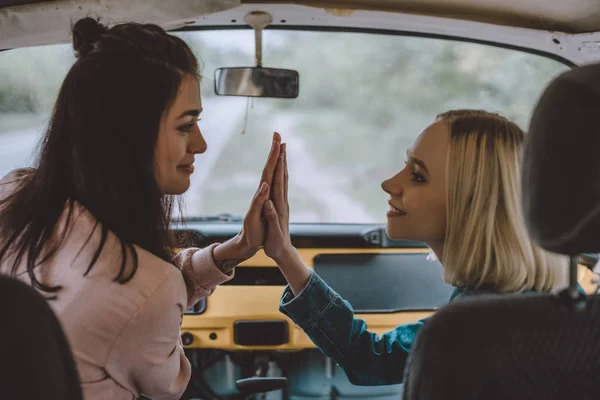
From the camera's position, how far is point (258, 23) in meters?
2.77

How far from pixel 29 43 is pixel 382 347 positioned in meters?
1.88

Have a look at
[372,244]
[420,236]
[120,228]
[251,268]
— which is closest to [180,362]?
[120,228]

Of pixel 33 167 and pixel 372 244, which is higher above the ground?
pixel 33 167

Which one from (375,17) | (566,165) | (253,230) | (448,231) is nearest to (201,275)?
(253,230)

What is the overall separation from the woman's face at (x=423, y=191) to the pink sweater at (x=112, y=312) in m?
0.71

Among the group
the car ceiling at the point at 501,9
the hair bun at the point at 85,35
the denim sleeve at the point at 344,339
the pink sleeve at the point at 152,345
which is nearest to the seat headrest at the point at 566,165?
the pink sleeve at the point at 152,345

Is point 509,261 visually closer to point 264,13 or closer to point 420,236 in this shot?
point 420,236

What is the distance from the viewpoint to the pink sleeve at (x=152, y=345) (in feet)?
4.72

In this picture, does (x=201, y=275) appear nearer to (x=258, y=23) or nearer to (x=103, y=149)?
(x=103, y=149)

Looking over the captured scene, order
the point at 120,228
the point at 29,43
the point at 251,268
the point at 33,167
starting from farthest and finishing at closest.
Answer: the point at 251,268 < the point at 29,43 < the point at 33,167 < the point at 120,228

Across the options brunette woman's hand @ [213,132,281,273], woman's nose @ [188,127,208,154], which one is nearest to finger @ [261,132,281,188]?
brunette woman's hand @ [213,132,281,273]

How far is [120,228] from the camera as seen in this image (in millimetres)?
1552

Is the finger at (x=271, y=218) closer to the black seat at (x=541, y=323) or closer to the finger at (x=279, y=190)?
the finger at (x=279, y=190)

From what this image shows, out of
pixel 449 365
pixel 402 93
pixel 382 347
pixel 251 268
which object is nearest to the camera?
pixel 449 365
